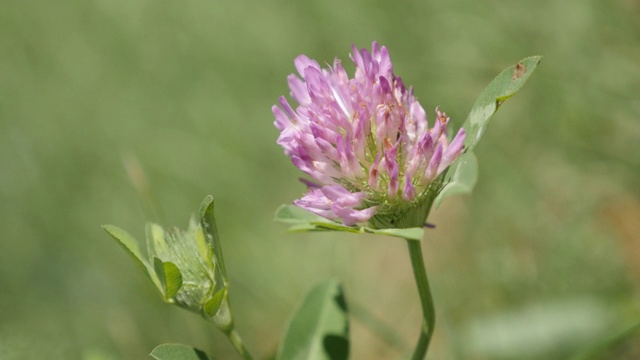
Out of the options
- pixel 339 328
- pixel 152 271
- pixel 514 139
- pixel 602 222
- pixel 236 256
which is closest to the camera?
pixel 152 271

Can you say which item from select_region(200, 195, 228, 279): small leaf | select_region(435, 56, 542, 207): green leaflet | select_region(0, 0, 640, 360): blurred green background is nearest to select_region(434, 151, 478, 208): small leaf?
select_region(435, 56, 542, 207): green leaflet

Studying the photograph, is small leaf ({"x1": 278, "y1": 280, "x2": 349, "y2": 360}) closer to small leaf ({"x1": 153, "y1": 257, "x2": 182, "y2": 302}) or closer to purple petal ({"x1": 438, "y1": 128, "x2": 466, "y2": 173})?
small leaf ({"x1": 153, "y1": 257, "x2": 182, "y2": 302})

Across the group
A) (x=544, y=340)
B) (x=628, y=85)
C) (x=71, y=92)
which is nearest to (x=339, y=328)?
(x=544, y=340)

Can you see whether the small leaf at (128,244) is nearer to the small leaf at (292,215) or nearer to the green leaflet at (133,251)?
the green leaflet at (133,251)

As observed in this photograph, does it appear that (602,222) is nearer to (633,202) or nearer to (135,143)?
(633,202)

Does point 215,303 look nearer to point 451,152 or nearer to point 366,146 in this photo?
point 366,146

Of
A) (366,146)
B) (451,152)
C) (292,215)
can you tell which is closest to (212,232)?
(292,215)

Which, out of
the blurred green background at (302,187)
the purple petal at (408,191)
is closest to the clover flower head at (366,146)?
the purple petal at (408,191)
